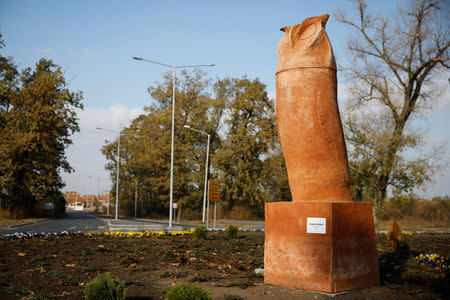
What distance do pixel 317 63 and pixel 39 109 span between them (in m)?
36.7

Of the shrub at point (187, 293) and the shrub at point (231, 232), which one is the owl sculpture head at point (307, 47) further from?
the shrub at point (231, 232)

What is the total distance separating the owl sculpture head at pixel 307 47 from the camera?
779 cm

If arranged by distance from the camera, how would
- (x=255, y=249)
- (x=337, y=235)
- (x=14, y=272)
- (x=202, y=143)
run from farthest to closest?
(x=202, y=143), (x=255, y=249), (x=14, y=272), (x=337, y=235)

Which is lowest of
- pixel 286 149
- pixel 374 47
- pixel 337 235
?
pixel 337 235

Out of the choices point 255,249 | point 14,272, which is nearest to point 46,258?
point 14,272

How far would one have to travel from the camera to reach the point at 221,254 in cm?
1196

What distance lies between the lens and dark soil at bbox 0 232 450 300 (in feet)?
23.1

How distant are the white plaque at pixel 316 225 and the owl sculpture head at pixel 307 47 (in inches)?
109

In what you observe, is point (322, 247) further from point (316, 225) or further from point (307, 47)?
point (307, 47)

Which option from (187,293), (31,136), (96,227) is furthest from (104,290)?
(31,136)

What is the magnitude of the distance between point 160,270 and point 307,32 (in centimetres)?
603

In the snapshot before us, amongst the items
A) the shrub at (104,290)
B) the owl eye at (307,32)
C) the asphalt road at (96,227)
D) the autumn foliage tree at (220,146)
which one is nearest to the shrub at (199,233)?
the asphalt road at (96,227)

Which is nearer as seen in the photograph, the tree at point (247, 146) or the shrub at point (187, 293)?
the shrub at point (187, 293)

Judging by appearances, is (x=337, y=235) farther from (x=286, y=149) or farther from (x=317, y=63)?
(x=317, y=63)
